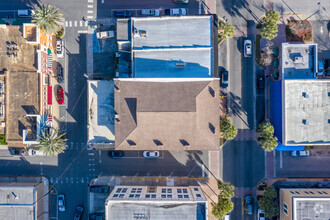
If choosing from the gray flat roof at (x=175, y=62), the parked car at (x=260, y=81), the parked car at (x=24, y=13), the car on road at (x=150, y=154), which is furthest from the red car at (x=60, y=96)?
the parked car at (x=260, y=81)

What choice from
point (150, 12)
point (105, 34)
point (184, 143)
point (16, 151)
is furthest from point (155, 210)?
point (150, 12)

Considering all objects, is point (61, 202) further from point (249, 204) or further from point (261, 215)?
point (261, 215)

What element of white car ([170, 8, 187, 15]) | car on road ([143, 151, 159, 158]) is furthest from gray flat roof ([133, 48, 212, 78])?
car on road ([143, 151, 159, 158])

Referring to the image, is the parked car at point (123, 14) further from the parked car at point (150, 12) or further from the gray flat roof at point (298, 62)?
the gray flat roof at point (298, 62)

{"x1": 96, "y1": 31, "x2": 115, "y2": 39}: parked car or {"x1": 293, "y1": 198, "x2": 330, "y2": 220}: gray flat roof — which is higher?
{"x1": 96, "y1": 31, "x2": 115, "y2": 39}: parked car

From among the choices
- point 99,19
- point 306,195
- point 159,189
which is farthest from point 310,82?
point 99,19

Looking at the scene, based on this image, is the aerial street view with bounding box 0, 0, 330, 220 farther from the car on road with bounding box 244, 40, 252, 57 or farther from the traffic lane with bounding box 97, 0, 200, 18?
the traffic lane with bounding box 97, 0, 200, 18
